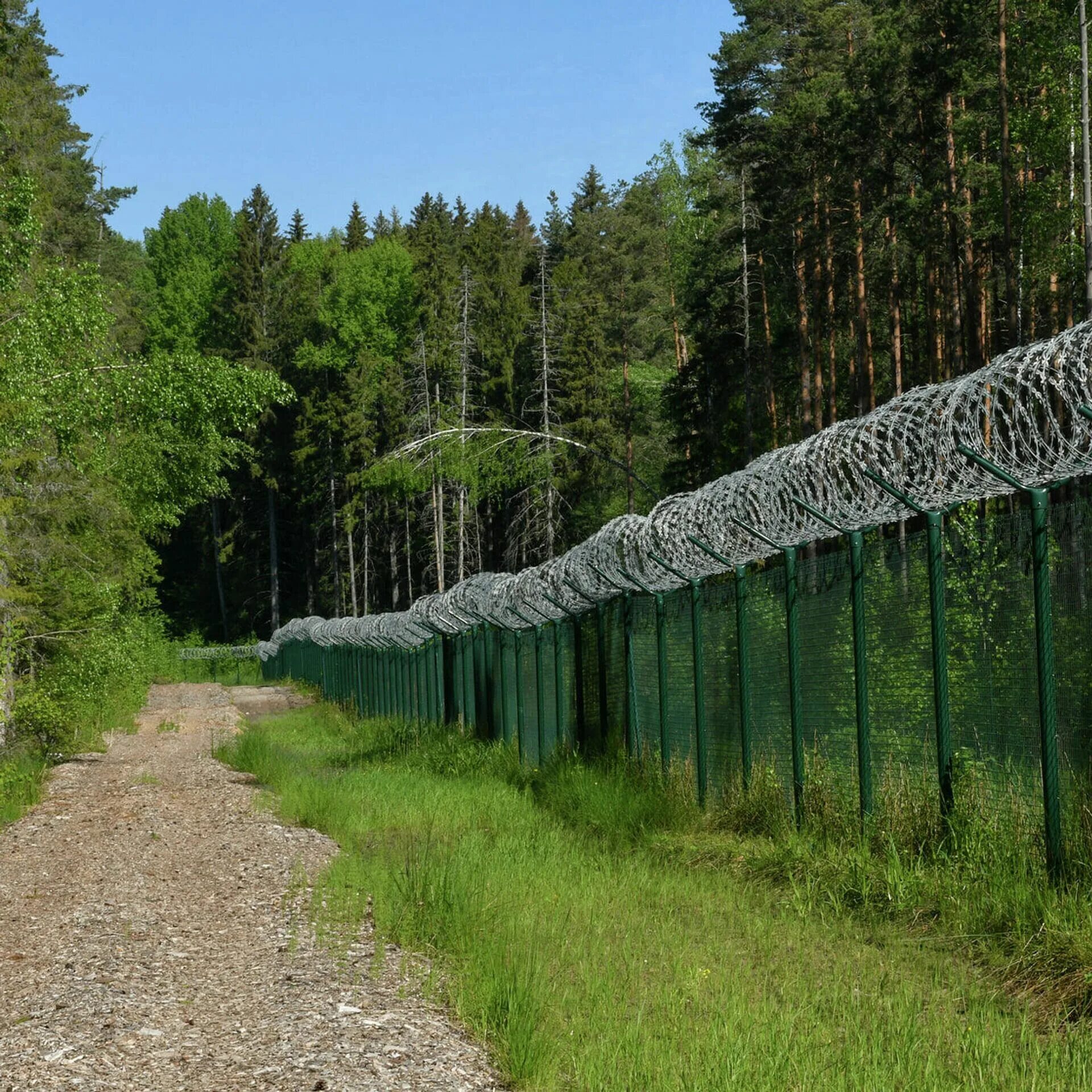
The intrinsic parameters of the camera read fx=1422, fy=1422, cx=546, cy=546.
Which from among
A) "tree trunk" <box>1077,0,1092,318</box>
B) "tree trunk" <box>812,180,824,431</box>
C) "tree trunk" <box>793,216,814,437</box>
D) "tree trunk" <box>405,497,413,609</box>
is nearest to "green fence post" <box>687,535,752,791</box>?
"tree trunk" <box>1077,0,1092,318</box>

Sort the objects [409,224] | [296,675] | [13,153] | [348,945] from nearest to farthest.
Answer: [348,945] → [13,153] → [296,675] → [409,224]

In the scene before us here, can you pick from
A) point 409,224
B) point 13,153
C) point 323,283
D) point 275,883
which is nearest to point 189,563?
point 323,283

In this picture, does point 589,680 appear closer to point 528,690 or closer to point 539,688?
point 539,688

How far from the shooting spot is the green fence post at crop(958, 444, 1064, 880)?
6355mm

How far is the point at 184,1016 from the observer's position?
593cm

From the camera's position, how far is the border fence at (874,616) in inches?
255

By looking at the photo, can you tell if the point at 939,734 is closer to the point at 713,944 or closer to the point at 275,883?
the point at 713,944

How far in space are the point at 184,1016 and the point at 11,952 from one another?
207cm

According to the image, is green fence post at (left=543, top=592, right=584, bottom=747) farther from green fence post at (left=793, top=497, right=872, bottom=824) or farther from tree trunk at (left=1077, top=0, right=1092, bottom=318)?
tree trunk at (left=1077, top=0, right=1092, bottom=318)

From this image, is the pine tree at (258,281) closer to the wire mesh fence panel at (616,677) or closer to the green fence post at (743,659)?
the wire mesh fence panel at (616,677)

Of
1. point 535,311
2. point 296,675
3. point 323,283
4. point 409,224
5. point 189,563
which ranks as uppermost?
point 409,224

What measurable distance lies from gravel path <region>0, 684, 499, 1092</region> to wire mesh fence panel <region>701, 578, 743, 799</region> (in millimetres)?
3034

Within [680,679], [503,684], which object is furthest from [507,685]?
[680,679]

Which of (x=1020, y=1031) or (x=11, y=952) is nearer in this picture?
(x=1020, y=1031)
